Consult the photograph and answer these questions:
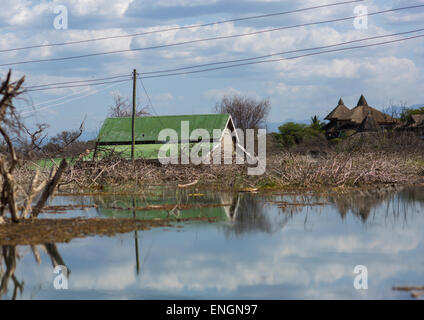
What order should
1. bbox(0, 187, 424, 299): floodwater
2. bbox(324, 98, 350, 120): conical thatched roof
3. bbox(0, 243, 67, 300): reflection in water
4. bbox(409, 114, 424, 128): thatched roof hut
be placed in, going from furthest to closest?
bbox(324, 98, 350, 120): conical thatched roof, bbox(409, 114, 424, 128): thatched roof hut, bbox(0, 243, 67, 300): reflection in water, bbox(0, 187, 424, 299): floodwater

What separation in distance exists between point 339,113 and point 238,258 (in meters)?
80.8

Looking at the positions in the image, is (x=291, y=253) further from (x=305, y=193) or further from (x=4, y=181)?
(x=305, y=193)

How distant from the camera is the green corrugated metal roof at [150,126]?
144 ft

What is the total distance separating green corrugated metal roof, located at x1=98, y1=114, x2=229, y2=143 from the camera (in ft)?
144

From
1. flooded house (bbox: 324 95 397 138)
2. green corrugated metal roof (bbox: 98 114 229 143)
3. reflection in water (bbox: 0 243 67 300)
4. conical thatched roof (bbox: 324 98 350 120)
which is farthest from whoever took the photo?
conical thatched roof (bbox: 324 98 350 120)

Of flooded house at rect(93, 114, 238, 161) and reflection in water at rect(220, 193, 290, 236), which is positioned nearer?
reflection in water at rect(220, 193, 290, 236)

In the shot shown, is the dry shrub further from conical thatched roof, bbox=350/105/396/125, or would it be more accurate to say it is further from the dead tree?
conical thatched roof, bbox=350/105/396/125

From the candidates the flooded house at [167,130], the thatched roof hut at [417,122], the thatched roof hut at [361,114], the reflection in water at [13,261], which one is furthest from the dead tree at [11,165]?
the thatched roof hut at [361,114]

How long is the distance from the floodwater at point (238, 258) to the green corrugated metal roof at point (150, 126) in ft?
A: 87.0

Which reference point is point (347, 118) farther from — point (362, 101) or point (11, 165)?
point (11, 165)

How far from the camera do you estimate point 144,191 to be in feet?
82.4

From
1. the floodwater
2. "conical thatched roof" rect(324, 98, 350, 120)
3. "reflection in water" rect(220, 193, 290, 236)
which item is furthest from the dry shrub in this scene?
"conical thatched roof" rect(324, 98, 350, 120)

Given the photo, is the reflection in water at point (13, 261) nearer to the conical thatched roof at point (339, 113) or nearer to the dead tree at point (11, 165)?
the dead tree at point (11, 165)

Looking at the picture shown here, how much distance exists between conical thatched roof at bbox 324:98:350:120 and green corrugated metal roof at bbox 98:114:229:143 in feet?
149
